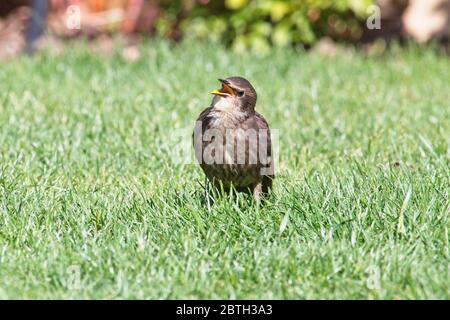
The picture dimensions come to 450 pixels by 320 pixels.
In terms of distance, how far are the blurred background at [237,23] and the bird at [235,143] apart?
184 inches

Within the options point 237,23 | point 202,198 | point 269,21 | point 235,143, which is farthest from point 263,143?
point 269,21

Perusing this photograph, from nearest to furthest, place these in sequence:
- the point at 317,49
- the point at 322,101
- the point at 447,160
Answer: the point at 447,160 → the point at 322,101 → the point at 317,49

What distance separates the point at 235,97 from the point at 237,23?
4.94 metres

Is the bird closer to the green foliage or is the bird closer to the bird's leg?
the bird's leg

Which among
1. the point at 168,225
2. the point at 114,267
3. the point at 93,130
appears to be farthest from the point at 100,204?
the point at 93,130

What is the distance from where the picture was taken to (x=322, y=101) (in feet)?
24.8

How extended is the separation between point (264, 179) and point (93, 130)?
1.95 meters

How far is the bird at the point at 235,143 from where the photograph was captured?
4.68m

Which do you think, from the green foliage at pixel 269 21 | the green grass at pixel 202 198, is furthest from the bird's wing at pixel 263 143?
the green foliage at pixel 269 21

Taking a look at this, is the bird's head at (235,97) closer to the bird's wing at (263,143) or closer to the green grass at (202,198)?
the bird's wing at (263,143)

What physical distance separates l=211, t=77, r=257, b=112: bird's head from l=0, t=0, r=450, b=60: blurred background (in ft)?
15.2

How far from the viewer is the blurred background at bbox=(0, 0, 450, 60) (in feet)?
31.7

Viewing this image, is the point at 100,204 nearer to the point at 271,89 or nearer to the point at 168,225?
the point at 168,225
